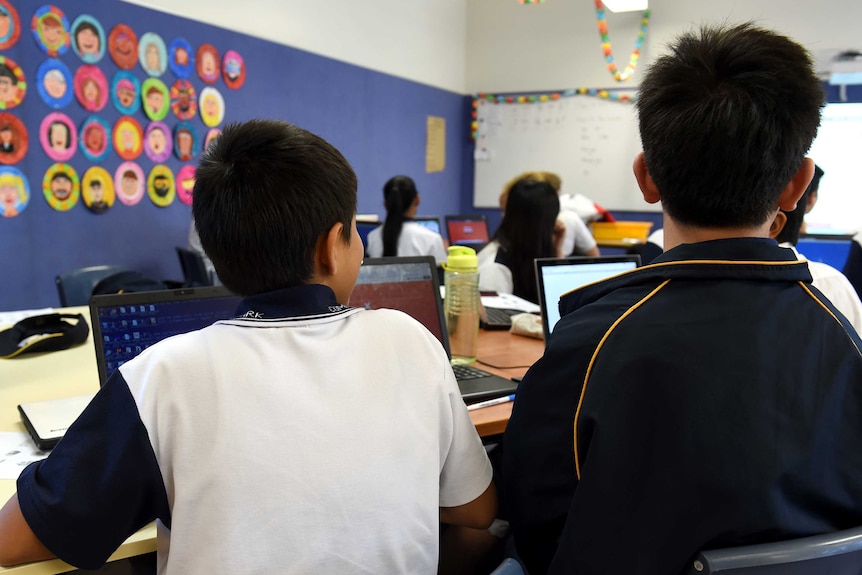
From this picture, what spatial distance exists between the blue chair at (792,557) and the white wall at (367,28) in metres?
3.74

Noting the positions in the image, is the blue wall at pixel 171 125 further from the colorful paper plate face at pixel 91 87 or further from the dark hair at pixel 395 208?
the dark hair at pixel 395 208

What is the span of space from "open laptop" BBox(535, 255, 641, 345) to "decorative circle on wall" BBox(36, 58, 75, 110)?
2610 millimetres

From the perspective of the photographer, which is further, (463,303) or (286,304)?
(463,303)

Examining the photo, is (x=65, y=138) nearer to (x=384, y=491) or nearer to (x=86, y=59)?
(x=86, y=59)

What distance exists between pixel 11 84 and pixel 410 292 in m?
2.47

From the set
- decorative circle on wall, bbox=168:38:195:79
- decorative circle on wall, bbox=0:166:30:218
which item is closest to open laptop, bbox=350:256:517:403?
decorative circle on wall, bbox=0:166:30:218

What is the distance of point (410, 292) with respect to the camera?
5.08 ft

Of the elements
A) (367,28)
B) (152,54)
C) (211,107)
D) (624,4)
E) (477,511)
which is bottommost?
(477,511)

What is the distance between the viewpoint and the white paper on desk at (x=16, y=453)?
102cm

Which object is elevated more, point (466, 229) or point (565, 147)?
point (565, 147)

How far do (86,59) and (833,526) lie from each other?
355 cm

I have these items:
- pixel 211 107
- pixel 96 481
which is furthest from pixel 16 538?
pixel 211 107

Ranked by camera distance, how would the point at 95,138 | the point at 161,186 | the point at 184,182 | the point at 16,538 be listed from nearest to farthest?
the point at 16,538, the point at 95,138, the point at 161,186, the point at 184,182

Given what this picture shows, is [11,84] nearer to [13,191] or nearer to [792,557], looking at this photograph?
[13,191]
